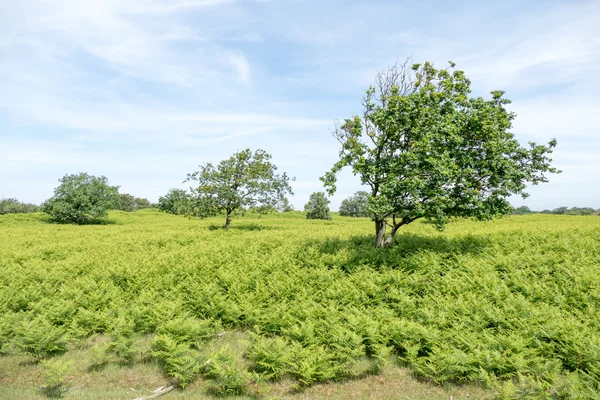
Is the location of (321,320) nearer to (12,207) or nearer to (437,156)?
(437,156)

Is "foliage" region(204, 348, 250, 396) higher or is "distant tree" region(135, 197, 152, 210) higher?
"distant tree" region(135, 197, 152, 210)

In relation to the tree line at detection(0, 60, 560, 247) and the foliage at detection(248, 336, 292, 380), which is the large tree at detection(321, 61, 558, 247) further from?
the foliage at detection(248, 336, 292, 380)

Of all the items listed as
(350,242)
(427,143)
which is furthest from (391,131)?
(350,242)

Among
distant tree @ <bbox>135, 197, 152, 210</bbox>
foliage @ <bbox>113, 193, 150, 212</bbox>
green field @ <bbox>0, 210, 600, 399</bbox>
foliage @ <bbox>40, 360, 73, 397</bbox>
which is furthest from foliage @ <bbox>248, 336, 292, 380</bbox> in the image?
distant tree @ <bbox>135, 197, 152, 210</bbox>

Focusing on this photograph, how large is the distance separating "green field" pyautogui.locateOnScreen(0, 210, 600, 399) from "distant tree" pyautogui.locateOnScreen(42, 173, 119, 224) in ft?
115

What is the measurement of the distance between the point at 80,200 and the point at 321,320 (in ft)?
173

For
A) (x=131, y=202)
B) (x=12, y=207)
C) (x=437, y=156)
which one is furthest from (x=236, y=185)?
(x=131, y=202)

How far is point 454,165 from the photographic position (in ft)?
52.6

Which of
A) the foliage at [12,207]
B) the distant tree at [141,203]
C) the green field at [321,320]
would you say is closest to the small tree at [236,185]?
the green field at [321,320]

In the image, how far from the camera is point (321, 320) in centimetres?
1179

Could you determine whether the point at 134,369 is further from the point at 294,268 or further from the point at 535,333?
the point at 535,333

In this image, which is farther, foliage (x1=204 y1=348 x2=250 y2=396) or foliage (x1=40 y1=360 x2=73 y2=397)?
foliage (x1=40 y1=360 x2=73 y2=397)

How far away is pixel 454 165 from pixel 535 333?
8.02m

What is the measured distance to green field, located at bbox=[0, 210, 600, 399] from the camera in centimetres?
912
